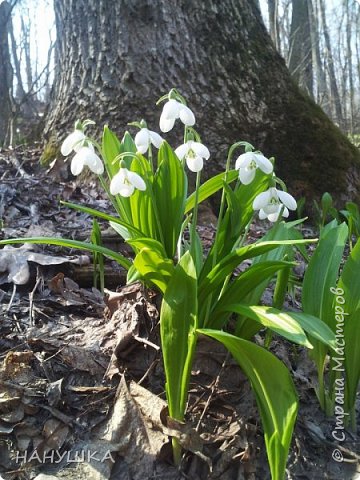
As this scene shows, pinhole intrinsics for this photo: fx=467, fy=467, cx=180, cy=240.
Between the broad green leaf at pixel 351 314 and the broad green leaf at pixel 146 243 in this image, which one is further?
the broad green leaf at pixel 351 314

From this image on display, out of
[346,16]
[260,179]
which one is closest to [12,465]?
[260,179]

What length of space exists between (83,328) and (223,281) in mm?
561

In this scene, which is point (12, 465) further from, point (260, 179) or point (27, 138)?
point (27, 138)

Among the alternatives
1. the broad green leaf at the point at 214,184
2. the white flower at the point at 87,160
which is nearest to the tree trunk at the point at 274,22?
the broad green leaf at the point at 214,184

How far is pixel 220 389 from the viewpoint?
4.48ft

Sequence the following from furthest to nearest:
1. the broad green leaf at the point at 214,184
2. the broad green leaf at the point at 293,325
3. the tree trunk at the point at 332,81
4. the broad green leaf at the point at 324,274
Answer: the tree trunk at the point at 332,81 → the broad green leaf at the point at 214,184 → the broad green leaf at the point at 324,274 → the broad green leaf at the point at 293,325

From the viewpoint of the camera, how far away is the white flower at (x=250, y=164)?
1306 mm

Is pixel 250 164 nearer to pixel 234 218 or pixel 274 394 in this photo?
pixel 234 218

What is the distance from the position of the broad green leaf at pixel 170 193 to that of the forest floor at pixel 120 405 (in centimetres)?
22

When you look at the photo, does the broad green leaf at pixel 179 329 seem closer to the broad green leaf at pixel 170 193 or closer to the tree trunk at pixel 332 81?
the broad green leaf at pixel 170 193

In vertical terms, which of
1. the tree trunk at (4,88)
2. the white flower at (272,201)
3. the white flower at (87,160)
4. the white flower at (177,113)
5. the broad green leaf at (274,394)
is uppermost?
the tree trunk at (4,88)

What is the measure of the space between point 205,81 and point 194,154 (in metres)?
1.82

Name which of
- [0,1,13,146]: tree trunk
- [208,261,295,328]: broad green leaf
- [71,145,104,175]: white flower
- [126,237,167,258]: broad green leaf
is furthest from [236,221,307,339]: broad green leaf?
[0,1,13,146]: tree trunk

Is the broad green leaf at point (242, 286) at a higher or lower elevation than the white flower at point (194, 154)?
lower
